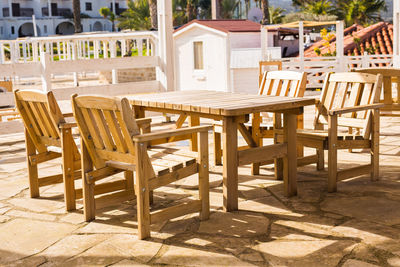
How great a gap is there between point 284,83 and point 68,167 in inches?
91.5

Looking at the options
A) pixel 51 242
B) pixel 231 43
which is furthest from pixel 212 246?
pixel 231 43

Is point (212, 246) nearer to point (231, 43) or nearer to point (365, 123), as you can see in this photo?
point (365, 123)

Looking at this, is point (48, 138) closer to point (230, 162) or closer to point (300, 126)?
point (230, 162)

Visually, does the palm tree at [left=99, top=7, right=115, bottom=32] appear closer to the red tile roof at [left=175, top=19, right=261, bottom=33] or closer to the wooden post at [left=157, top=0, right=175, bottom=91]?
the red tile roof at [left=175, top=19, right=261, bottom=33]

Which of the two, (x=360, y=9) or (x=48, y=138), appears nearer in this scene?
(x=48, y=138)

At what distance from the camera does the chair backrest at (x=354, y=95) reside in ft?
16.6

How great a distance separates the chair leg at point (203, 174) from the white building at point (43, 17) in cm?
6594

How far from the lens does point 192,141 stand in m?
5.69

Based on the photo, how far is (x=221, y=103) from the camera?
442cm

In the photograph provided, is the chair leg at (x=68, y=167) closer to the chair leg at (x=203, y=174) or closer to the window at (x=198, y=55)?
the chair leg at (x=203, y=174)

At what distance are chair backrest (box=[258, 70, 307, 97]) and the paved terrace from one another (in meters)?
0.82

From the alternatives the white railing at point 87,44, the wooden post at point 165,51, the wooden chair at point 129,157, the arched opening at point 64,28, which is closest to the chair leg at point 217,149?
the wooden chair at point 129,157

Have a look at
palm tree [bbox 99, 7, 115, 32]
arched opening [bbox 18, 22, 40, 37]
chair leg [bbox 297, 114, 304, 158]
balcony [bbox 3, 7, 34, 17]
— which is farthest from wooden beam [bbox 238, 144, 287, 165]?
palm tree [bbox 99, 7, 115, 32]

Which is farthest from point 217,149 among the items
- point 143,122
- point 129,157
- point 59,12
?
point 59,12
